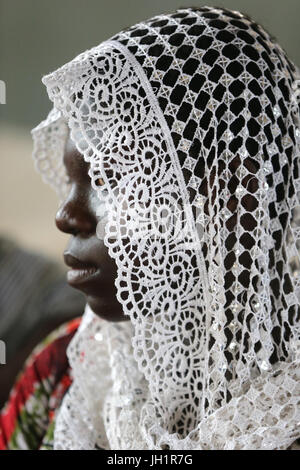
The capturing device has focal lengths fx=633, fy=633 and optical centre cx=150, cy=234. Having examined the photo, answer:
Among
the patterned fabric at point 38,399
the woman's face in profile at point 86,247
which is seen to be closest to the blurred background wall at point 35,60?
the patterned fabric at point 38,399

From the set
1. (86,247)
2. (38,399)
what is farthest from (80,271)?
(38,399)

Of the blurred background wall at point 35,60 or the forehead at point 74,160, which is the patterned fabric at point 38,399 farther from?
the blurred background wall at point 35,60

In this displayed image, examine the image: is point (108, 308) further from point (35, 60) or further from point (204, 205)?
point (35, 60)

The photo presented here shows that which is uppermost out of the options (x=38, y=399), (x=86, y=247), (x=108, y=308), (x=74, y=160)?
(x=74, y=160)

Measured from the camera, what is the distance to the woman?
0.96 metres

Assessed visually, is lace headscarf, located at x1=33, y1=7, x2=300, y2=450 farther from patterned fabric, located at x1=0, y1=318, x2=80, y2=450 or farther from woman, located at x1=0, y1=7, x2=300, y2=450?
patterned fabric, located at x1=0, y1=318, x2=80, y2=450

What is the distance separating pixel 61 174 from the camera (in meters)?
1.30

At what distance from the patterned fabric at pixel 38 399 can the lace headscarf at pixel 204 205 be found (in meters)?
0.37

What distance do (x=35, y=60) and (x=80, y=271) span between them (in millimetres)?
2152

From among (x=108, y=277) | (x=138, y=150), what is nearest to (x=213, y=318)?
(x=108, y=277)

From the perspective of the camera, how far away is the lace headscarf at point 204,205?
956 millimetres

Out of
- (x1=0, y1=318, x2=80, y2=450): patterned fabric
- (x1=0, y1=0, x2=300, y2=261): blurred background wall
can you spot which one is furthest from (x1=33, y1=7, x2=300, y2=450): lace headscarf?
(x1=0, y1=0, x2=300, y2=261): blurred background wall

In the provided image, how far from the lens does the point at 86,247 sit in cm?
104

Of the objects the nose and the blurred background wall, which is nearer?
the nose
